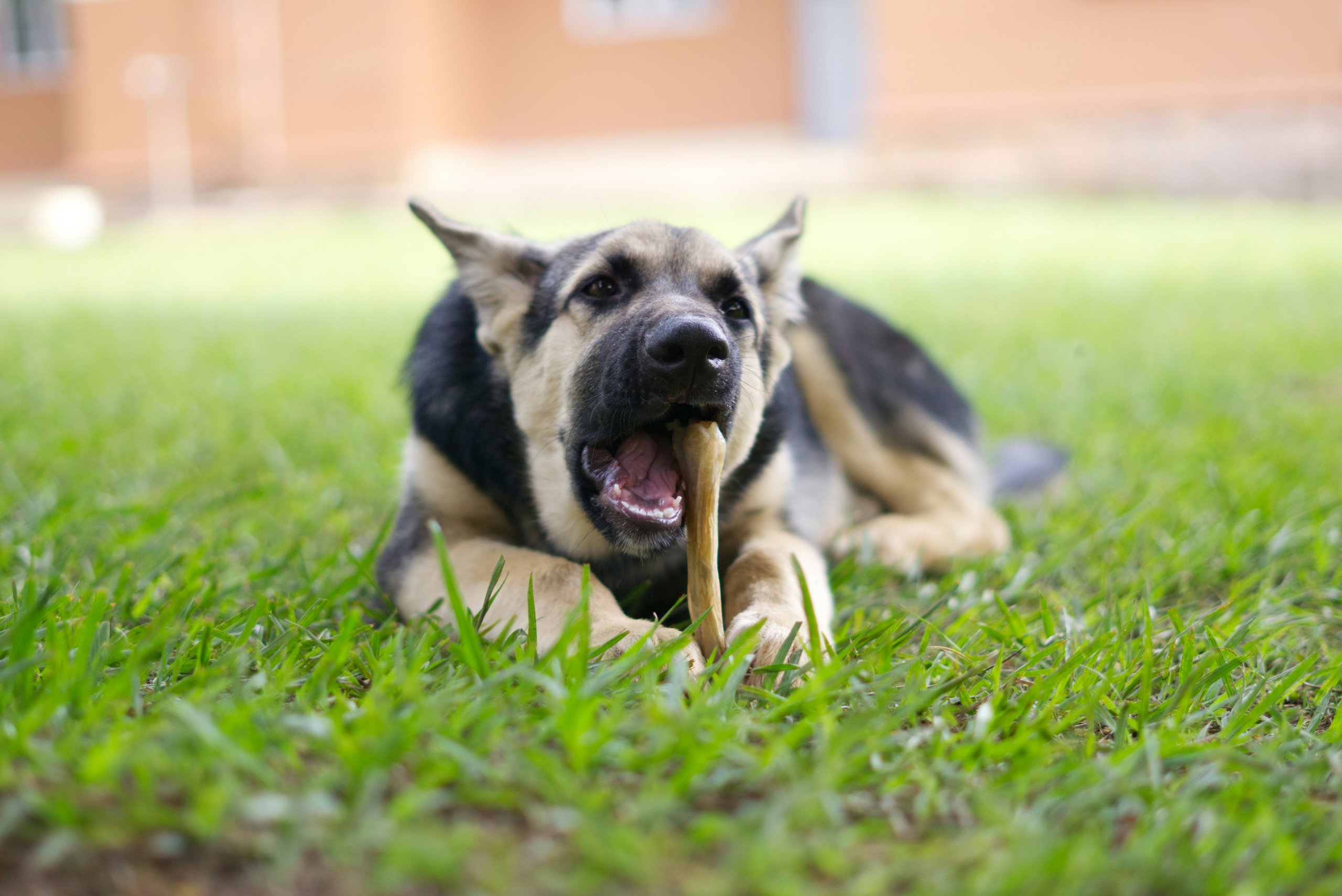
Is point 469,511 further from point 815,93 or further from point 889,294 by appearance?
point 815,93

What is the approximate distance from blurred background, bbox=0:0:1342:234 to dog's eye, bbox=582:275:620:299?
45.3 feet

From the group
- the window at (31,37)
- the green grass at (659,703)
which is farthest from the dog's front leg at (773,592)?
the window at (31,37)

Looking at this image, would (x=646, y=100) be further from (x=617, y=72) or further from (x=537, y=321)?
(x=537, y=321)

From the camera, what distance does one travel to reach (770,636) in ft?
7.75

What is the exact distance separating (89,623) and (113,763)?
591mm

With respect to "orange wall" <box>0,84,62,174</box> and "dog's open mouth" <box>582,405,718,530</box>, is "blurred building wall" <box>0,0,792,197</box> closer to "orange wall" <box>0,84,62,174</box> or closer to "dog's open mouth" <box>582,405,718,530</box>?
"orange wall" <box>0,84,62,174</box>

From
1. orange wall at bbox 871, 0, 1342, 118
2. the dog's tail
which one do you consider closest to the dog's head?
the dog's tail

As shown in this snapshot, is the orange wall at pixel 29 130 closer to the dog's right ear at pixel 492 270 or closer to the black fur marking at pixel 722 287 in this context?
the dog's right ear at pixel 492 270

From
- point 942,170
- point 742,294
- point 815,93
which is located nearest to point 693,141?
point 815,93

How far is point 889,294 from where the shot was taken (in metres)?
9.22

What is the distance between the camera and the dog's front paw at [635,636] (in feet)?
7.39

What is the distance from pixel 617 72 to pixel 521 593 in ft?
66.8

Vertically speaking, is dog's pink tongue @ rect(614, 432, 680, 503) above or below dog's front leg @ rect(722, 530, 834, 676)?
above

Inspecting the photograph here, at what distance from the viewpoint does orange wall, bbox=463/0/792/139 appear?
2133 cm
